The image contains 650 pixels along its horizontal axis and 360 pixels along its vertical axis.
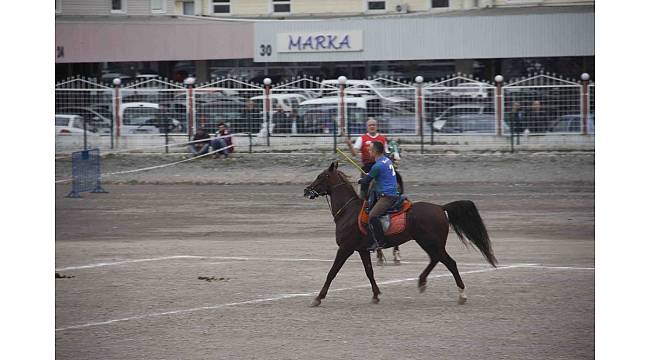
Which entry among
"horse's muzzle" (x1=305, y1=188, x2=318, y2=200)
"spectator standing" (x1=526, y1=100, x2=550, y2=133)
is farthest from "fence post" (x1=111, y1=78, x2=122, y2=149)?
"horse's muzzle" (x1=305, y1=188, x2=318, y2=200)

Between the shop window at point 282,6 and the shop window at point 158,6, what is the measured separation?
14.2 feet

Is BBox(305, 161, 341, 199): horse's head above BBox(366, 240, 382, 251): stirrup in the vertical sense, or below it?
above

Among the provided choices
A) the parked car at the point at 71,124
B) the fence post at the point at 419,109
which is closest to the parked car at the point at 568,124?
the fence post at the point at 419,109

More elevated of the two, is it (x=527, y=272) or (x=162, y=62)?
(x=162, y=62)

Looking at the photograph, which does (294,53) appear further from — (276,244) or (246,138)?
(276,244)

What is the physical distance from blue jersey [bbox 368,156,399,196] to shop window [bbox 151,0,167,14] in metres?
22.7

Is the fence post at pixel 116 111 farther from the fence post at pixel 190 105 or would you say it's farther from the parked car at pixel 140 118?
the fence post at pixel 190 105

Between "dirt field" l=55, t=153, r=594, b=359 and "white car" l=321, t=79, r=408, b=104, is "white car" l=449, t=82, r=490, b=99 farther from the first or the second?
"dirt field" l=55, t=153, r=594, b=359

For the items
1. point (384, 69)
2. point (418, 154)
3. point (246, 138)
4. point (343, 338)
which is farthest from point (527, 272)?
point (384, 69)

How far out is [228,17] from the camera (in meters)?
38.2

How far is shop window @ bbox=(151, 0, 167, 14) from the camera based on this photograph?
33.8 meters

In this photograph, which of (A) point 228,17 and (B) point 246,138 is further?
(A) point 228,17

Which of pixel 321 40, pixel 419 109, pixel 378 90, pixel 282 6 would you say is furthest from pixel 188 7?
pixel 419 109

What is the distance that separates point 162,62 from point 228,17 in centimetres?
274
